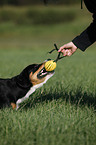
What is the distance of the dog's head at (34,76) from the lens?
11.1ft

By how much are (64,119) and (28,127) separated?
0.48 m

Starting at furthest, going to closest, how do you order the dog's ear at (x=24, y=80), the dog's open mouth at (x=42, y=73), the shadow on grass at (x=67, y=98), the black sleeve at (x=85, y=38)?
the shadow on grass at (x=67, y=98)
the dog's ear at (x=24, y=80)
the dog's open mouth at (x=42, y=73)
the black sleeve at (x=85, y=38)

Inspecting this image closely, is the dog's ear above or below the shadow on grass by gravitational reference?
above

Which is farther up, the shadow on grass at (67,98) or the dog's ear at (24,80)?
the dog's ear at (24,80)

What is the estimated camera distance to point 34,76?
3398 millimetres

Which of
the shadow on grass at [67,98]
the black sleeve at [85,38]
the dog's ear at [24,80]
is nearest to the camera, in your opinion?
the black sleeve at [85,38]

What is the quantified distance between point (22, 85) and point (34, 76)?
0.28 metres

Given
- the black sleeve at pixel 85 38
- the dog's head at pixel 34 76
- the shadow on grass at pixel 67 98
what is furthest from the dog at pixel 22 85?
the black sleeve at pixel 85 38

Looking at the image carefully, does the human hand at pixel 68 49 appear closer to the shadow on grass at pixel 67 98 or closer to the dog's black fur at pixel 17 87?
the dog's black fur at pixel 17 87

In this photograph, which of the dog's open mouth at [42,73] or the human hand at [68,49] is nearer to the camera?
the human hand at [68,49]

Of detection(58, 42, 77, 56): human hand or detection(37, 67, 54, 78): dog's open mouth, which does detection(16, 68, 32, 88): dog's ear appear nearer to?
detection(37, 67, 54, 78): dog's open mouth

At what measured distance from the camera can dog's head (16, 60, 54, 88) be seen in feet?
11.1

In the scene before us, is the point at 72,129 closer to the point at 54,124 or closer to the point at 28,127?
the point at 54,124

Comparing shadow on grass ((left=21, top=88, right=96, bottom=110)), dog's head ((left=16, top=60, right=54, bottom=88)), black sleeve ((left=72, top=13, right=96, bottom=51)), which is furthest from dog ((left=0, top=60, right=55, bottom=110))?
black sleeve ((left=72, top=13, right=96, bottom=51))
